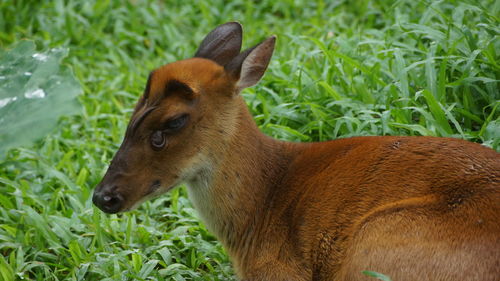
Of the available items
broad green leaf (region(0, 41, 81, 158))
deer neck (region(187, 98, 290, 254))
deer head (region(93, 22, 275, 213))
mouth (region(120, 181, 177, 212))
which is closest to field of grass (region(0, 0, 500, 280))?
deer neck (region(187, 98, 290, 254))

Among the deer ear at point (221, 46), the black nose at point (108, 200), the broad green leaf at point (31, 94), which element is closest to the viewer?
the broad green leaf at point (31, 94)

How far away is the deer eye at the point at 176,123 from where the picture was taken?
4344mm

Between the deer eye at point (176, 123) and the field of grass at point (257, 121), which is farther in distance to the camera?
the field of grass at point (257, 121)

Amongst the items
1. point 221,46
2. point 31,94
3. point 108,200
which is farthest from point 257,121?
point 31,94

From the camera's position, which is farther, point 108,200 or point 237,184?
point 237,184

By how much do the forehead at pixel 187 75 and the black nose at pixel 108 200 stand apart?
56cm

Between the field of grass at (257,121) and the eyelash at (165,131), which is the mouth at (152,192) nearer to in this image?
the eyelash at (165,131)

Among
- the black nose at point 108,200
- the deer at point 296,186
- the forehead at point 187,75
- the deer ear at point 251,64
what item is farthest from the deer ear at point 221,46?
the black nose at point 108,200

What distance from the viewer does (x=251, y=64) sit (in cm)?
453

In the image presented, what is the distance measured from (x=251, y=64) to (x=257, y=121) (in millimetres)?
1630

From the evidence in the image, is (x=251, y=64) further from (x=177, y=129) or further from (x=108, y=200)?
(x=108, y=200)

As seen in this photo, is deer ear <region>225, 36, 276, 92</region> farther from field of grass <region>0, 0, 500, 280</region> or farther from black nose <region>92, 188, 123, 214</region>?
field of grass <region>0, 0, 500, 280</region>

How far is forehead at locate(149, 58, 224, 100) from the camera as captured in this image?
4.41 meters

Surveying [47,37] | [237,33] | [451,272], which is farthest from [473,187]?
[47,37]
